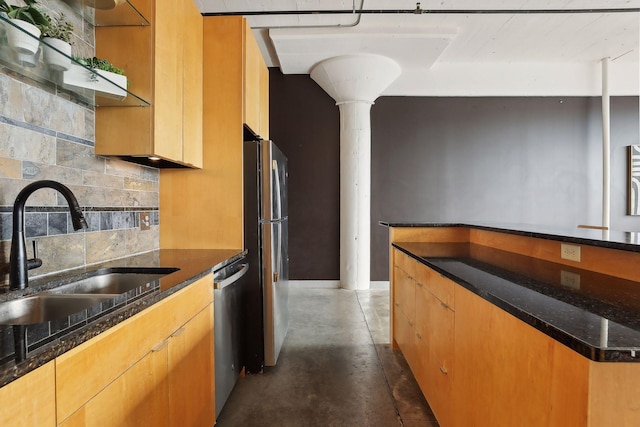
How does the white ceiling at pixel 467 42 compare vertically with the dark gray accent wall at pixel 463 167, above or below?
above

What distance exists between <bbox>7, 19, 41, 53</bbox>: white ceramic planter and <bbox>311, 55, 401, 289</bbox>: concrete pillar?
11.4 ft

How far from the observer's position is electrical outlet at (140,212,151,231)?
2.05 m

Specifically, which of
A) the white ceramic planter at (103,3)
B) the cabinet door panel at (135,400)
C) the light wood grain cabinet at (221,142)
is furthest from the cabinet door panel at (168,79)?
the cabinet door panel at (135,400)

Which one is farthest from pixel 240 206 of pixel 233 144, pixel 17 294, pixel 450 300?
pixel 450 300

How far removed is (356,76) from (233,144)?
2468 mm

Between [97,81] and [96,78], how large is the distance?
2cm

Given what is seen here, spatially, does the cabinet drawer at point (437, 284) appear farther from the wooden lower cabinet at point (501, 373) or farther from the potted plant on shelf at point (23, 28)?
the potted plant on shelf at point (23, 28)

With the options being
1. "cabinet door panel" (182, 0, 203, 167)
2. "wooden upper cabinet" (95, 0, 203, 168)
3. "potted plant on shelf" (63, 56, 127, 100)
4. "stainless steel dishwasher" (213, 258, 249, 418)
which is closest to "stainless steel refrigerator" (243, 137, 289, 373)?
"stainless steel dishwasher" (213, 258, 249, 418)

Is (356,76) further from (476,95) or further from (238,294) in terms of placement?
(238,294)

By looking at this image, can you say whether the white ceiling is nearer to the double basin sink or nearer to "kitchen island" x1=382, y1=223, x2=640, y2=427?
"kitchen island" x1=382, y1=223, x2=640, y2=427

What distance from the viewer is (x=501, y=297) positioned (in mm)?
1067

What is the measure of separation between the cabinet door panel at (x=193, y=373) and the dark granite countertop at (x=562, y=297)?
1.11 metres

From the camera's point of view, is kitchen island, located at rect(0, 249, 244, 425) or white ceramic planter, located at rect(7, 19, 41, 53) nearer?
kitchen island, located at rect(0, 249, 244, 425)

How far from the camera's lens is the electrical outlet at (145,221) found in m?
2.05
